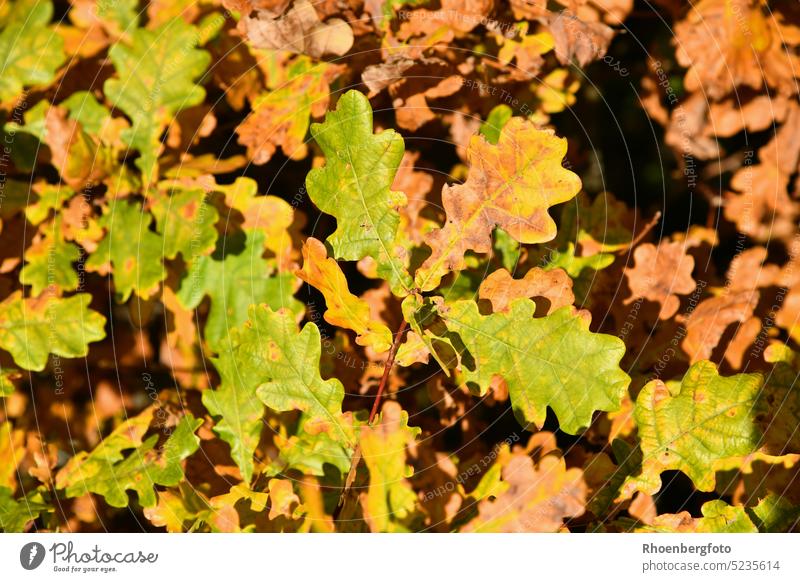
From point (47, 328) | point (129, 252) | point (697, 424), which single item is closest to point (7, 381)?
point (47, 328)

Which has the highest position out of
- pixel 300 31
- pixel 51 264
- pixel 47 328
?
pixel 300 31

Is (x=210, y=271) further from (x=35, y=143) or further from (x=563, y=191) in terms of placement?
(x=563, y=191)

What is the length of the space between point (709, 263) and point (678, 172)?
44 cm

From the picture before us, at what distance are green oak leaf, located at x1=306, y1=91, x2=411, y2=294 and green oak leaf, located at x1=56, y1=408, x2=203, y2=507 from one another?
23.3 inches

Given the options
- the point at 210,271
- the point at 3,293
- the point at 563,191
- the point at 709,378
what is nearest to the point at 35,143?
the point at 3,293

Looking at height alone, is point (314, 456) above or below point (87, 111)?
below

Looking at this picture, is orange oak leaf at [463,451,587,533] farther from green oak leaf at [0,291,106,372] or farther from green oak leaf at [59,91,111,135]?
green oak leaf at [59,91,111,135]

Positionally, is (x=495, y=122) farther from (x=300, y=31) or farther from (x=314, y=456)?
(x=314, y=456)

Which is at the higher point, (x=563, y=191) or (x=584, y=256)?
(x=563, y=191)

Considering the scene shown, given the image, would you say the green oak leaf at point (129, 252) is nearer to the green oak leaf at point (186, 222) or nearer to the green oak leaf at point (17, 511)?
the green oak leaf at point (186, 222)

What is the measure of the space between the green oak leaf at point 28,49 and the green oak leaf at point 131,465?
3.13 ft

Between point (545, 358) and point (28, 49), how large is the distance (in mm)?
1620

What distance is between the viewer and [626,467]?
1.77 meters

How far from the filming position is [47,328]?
2.00m
